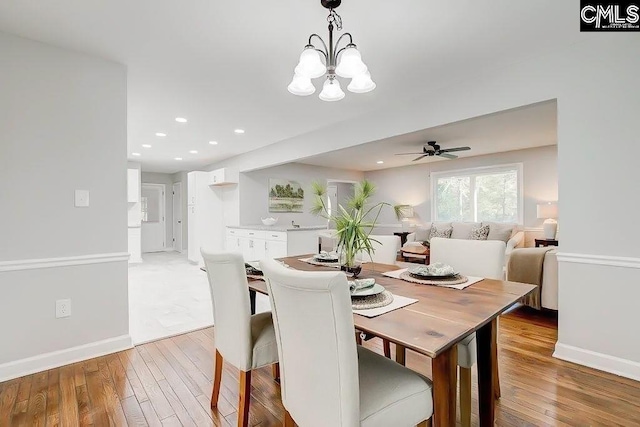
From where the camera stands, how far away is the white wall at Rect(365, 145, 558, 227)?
214 inches

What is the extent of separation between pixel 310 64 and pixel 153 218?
28.2 ft

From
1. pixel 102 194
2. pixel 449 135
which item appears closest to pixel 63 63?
pixel 102 194

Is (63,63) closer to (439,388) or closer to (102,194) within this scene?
(102,194)

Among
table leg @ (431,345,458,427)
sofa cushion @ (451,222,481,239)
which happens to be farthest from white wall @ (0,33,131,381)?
sofa cushion @ (451,222,481,239)

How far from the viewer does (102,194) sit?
2.45 m

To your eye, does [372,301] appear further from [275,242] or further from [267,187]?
[267,187]

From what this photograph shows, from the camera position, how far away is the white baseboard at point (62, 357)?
207cm

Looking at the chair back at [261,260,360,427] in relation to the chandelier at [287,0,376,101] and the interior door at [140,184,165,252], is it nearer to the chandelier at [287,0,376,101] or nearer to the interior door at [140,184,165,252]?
the chandelier at [287,0,376,101]

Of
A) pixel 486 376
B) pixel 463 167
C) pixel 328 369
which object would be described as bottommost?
pixel 486 376

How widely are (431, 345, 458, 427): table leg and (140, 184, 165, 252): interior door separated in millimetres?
9096

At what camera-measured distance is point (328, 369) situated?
97cm

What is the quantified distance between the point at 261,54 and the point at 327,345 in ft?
7.22

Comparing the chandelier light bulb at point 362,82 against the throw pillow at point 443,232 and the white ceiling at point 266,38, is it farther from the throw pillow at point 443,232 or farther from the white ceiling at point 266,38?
the throw pillow at point 443,232

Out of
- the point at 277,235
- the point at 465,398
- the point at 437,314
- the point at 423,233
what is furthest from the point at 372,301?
the point at 423,233
